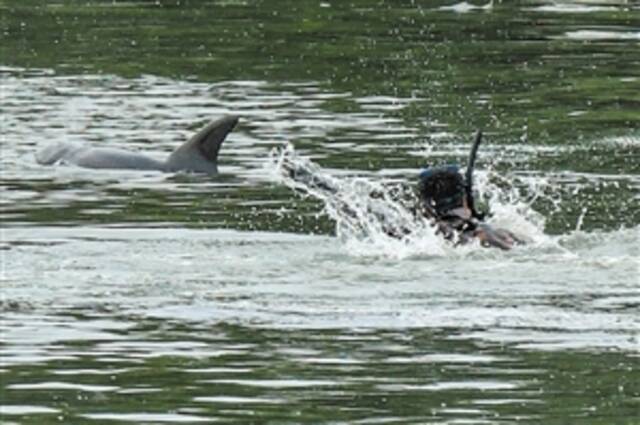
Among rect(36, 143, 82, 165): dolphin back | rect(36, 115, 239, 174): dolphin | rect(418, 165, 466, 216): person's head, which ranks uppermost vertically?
rect(418, 165, 466, 216): person's head

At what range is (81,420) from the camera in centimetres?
1416

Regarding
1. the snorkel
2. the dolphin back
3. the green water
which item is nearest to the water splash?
the green water

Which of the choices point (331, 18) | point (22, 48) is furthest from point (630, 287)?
point (331, 18)

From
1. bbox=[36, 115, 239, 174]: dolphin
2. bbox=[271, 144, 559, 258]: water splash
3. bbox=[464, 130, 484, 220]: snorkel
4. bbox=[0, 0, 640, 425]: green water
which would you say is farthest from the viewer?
bbox=[36, 115, 239, 174]: dolphin

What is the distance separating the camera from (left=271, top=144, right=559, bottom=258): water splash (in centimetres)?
2038

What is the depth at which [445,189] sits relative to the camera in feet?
67.9

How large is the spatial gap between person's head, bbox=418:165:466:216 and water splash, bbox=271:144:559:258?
164 mm

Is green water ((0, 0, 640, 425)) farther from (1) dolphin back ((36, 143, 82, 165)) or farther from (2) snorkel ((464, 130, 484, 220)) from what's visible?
(2) snorkel ((464, 130, 484, 220))

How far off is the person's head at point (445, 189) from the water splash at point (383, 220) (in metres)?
0.16

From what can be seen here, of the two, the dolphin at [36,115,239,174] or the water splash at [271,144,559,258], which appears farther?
the dolphin at [36,115,239,174]

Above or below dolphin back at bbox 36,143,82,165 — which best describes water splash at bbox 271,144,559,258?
above

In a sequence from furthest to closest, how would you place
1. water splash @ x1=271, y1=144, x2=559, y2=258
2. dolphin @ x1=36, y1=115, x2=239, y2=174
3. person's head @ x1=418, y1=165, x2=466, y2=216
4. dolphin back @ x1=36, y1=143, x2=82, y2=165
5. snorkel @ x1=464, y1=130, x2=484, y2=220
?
1. dolphin back @ x1=36, y1=143, x2=82, y2=165
2. dolphin @ x1=36, y1=115, x2=239, y2=174
3. person's head @ x1=418, y1=165, x2=466, y2=216
4. snorkel @ x1=464, y1=130, x2=484, y2=220
5. water splash @ x1=271, y1=144, x2=559, y2=258

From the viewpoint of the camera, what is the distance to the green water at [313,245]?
15.3 metres

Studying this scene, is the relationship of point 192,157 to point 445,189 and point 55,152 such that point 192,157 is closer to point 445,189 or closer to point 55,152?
point 55,152
